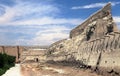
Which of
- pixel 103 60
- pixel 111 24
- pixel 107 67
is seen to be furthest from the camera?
pixel 111 24

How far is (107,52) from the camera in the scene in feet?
124

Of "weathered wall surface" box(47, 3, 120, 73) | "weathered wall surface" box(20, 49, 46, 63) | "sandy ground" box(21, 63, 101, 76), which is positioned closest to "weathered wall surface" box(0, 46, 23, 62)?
"weathered wall surface" box(20, 49, 46, 63)

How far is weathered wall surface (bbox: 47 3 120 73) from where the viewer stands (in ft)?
114

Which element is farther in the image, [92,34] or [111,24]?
[92,34]

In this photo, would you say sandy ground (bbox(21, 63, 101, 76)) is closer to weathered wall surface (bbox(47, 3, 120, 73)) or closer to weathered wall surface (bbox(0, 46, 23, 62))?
weathered wall surface (bbox(47, 3, 120, 73))

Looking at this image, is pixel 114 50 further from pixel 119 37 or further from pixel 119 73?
pixel 119 73

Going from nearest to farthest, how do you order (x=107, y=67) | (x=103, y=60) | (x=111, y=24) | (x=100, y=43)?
(x=107, y=67) < (x=103, y=60) < (x=100, y=43) < (x=111, y=24)

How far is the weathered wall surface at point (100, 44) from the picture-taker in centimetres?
3488

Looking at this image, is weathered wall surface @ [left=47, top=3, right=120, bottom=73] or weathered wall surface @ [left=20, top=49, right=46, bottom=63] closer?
weathered wall surface @ [left=47, top=3, right=120, bottom=73]

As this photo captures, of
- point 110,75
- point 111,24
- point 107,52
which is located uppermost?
point 111,24

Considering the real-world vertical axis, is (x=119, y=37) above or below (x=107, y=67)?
above

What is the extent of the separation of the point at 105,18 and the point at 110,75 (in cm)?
1918

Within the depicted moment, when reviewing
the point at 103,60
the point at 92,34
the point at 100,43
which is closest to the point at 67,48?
the point at 92,34

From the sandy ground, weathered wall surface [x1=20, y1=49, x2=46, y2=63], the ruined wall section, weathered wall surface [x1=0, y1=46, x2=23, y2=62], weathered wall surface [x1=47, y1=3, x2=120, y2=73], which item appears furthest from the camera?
weathered wall surface [x1=20, y1=49, x2=46, y2=63]
